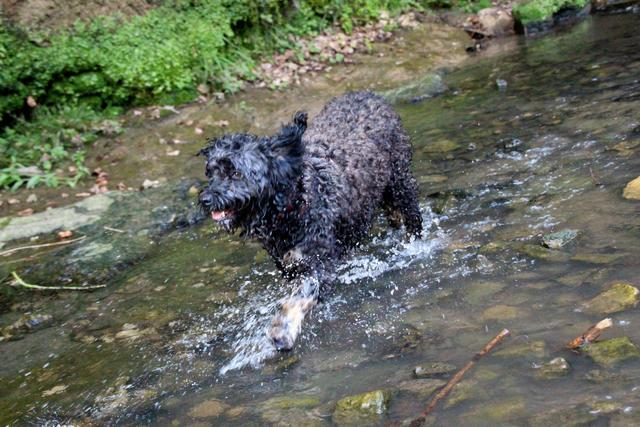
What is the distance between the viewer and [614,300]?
3.66m

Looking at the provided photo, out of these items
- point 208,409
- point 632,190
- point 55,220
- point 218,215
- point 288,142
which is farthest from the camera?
point 55,220

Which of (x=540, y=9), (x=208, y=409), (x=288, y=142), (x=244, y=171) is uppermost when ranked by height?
(x=540, y=9)

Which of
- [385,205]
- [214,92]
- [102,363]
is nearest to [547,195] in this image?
[385,205]

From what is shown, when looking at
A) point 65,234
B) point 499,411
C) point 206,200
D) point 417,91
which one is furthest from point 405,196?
point 417,91

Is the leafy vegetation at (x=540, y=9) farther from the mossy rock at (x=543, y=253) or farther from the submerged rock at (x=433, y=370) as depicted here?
the submerged rock at (x=433, y=370)

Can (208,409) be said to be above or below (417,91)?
below

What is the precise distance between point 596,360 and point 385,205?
10.3 ft

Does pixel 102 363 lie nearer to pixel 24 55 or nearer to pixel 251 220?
pixel 251 220

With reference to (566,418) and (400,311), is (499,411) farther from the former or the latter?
(400,311)

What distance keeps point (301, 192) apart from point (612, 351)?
2.34 metres

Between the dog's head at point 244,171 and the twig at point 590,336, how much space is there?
220 cm

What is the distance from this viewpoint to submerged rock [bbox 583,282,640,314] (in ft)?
11.8

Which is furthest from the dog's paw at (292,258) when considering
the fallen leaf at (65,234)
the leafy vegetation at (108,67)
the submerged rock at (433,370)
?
the leafy vegetation at (108,67)

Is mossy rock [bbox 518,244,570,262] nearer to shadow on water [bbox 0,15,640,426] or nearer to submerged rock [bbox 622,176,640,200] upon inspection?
shadow on water [bbox 0,15,640,426]
